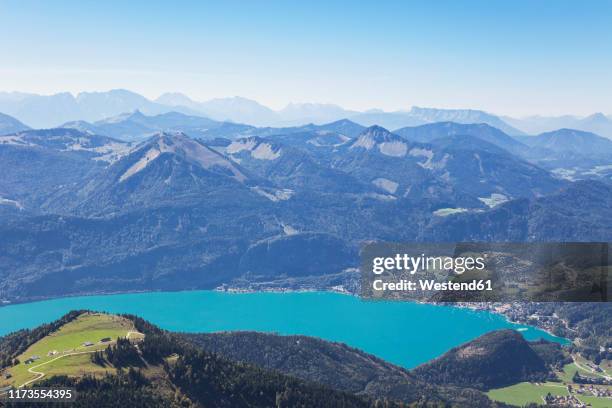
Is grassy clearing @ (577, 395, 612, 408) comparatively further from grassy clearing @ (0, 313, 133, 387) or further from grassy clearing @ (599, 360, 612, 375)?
grassy clearing @ (0, 313, 133, 387)

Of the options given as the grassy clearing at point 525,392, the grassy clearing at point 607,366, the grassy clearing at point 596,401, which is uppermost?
the grassy clearing at point 596,401

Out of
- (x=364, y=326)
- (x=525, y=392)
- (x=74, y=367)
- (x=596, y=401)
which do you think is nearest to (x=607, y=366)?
(x=596, y=401)

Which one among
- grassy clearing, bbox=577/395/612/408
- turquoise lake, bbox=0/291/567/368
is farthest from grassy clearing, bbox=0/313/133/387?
grassy clearing, bbox=577/395/612/408

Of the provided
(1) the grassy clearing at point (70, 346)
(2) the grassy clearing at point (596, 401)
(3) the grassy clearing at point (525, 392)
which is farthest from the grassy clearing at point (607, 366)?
(1) the grassy clearing at point (70, 346)

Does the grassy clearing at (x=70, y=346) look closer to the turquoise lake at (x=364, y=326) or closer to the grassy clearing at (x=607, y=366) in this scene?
the turquoise lake at (x=364, y=326)

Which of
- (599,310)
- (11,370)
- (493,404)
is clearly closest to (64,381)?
(11,370)
